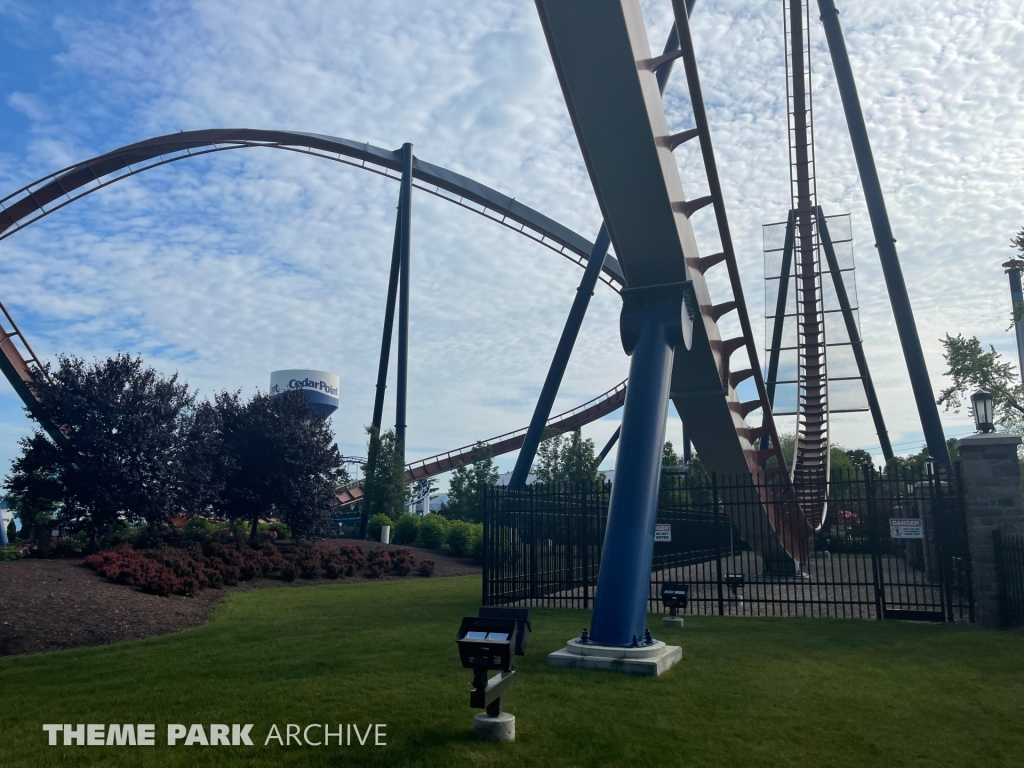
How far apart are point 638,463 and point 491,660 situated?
4286 mm

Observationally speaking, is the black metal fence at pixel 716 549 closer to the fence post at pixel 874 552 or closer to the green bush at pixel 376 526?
the fence post at pixel 874 552

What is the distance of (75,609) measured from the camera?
11.0m

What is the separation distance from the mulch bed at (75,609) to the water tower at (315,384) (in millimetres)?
44322

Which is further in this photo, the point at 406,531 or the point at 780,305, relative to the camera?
the point at 406,531

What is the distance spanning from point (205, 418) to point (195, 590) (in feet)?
23.4

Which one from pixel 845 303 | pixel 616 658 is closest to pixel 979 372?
pixel 845 303

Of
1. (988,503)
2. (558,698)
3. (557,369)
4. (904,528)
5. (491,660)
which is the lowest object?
(558,698)

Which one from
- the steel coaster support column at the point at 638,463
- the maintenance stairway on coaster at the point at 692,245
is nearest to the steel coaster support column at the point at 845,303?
the maintenance stairway on coaster at the point at 692,245

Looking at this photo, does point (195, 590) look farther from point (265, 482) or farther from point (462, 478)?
point (462, 478)

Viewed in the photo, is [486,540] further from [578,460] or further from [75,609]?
[578,460]

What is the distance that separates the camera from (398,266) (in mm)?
31109

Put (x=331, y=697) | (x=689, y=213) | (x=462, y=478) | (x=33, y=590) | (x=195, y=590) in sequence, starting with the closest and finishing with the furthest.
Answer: (x=331, y=697) < (x=689, y=213) < (x=33, y=590) < (x=195, y=590) < (x=462, y=478)

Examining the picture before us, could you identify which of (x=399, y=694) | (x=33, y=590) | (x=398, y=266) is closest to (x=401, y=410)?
(x=398, y=266)

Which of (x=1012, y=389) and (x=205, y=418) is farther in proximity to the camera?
(x=1012, y=389)
